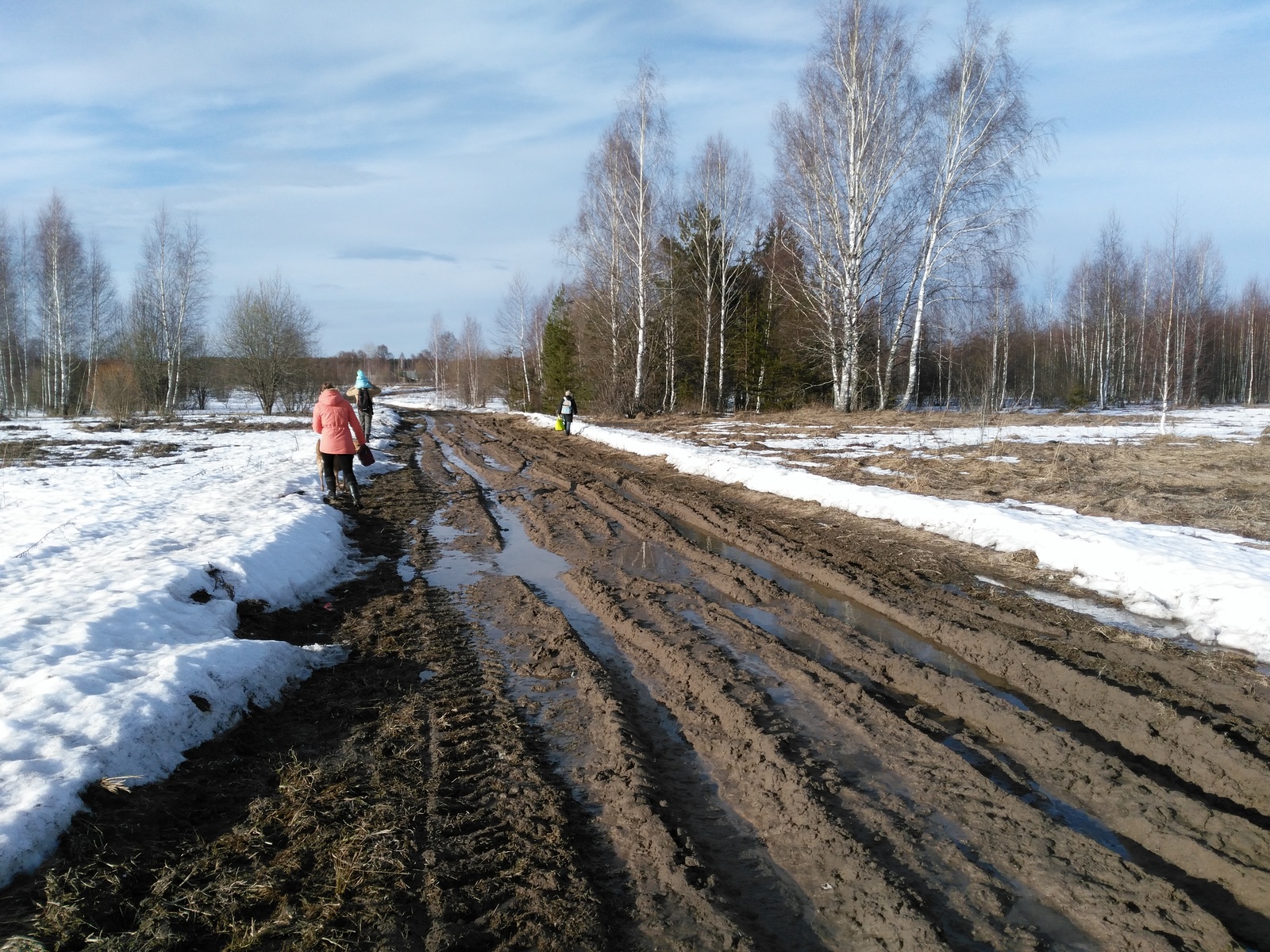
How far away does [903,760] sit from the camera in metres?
3.65

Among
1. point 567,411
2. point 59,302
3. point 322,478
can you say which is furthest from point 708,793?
point 59,302

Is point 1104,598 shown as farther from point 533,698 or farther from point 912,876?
point 533,698

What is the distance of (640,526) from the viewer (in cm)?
937

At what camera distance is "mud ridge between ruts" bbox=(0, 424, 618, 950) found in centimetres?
245

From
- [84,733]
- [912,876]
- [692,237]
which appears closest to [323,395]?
[84,733]

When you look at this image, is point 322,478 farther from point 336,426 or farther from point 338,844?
point 338,844

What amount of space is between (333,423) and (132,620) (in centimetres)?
550

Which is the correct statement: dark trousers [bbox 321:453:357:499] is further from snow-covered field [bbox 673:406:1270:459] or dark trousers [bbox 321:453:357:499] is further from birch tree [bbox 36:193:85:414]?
birch tree [bbox 36:193:85:414]

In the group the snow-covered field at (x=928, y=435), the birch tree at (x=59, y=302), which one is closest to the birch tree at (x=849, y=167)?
the snow-covered field at (x=928, y=435)

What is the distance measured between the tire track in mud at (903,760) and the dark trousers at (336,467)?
473 cm

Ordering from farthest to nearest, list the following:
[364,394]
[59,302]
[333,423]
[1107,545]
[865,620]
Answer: [59,302]
[364,394]
[333,423]
[1107,545]
[865,620]

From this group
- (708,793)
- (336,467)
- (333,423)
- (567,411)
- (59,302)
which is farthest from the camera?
(59,302)

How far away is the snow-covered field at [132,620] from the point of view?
3324mm

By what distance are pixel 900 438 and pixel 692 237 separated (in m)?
17.5
